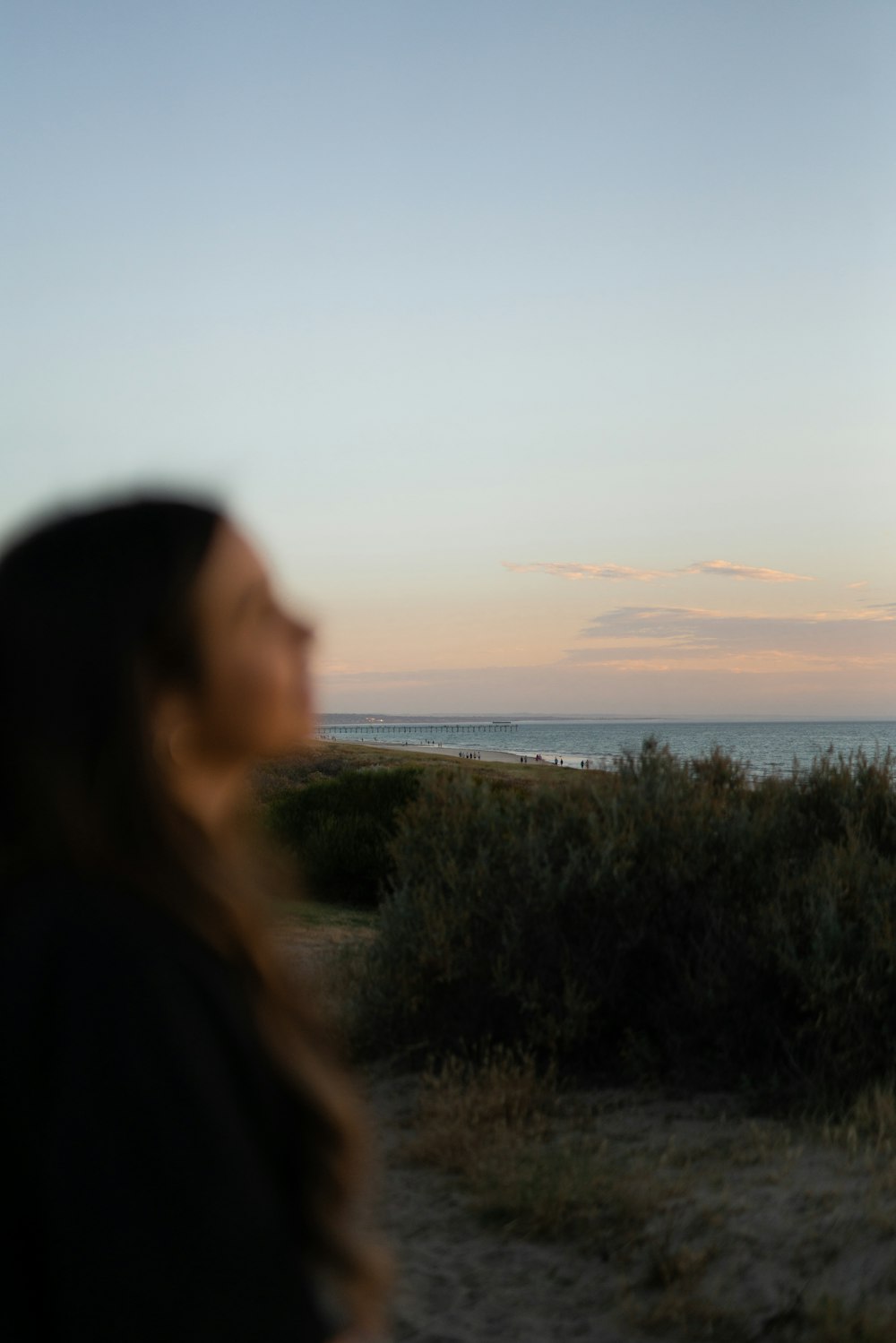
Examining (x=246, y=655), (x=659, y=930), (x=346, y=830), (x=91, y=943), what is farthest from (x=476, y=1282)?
(x=346, y=830)

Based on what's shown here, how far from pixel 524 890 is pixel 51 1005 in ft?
20.4

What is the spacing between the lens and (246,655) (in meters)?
1.44

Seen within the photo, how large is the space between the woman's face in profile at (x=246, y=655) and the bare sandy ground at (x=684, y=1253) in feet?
11.2

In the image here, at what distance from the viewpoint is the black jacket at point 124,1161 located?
1.09 m

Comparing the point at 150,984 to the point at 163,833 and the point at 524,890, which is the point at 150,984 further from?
the point at 524,890

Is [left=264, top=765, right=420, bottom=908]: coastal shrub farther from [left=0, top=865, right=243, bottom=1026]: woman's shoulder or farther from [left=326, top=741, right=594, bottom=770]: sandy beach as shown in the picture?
[left=326, top=741, right=594, bottom=770]: sandy beach

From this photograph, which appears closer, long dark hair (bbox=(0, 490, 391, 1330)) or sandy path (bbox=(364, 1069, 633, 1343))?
long dark hair (bbox=(0, 490, 391, 1330))

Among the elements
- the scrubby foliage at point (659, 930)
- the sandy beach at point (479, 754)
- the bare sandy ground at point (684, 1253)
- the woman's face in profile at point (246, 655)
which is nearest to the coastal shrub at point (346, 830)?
the scrubby foliage at point (659, 930)

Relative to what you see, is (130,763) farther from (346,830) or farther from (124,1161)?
(346,830)

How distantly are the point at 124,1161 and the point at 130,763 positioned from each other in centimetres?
39

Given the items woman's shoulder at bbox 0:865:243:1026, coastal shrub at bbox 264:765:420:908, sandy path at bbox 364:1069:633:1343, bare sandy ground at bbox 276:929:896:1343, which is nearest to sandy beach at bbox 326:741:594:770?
coastal shrub at bbox 264:765:420:908

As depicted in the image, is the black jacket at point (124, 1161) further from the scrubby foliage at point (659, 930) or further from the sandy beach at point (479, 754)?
the sandy beach at point (479, 754)

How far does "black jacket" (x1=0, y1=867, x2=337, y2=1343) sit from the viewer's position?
1088 mm

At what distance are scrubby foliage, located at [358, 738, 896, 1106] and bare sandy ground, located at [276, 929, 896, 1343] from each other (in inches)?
33.2
